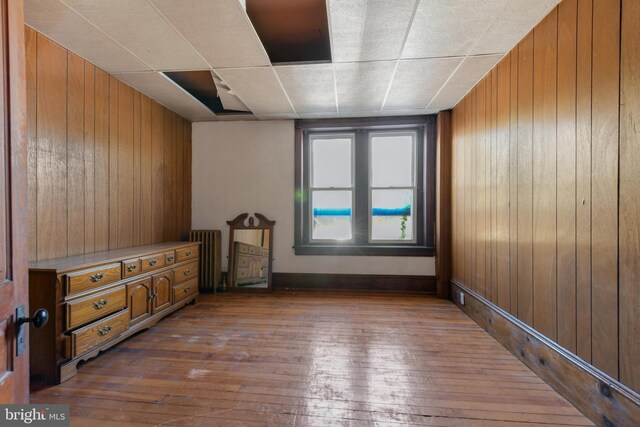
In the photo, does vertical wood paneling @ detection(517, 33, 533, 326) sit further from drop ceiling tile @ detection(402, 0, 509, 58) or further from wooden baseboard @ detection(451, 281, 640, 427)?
drop ceiling tile @ detection(402, 0, 509, 58)

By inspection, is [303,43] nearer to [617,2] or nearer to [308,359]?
[617,2]

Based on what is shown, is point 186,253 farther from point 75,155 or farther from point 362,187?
point 362,187

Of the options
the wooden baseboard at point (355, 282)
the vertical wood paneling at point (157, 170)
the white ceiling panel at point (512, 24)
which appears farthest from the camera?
the wooden baseboard at point (355, 282)

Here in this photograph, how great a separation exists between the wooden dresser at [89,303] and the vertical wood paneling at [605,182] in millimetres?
3427

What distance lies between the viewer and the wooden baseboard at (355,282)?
14.0 ft

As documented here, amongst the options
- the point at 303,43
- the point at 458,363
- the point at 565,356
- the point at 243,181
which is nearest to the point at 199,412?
the point at 458,363

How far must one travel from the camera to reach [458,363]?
231 cm

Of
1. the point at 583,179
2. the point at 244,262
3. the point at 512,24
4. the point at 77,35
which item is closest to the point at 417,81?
the point at 512,24

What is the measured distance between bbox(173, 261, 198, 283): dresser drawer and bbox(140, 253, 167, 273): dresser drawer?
0.28 metres

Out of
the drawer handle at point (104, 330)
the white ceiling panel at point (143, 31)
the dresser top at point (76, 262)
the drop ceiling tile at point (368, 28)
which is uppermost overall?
the white ceiling panel at point (143, 31)

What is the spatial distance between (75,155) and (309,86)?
2421 mm

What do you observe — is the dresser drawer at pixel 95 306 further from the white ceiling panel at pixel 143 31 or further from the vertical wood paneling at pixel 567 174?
the vertical wood paneling at pixel 567 174

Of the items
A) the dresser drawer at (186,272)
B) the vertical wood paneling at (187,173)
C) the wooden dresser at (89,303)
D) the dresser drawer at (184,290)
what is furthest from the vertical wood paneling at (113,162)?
the vertical wood paneling at (187,173)

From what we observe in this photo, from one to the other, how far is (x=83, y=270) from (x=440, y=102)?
4149mm
